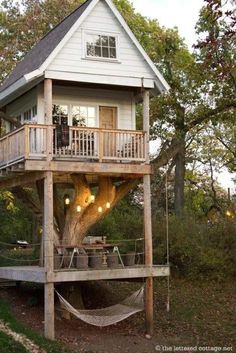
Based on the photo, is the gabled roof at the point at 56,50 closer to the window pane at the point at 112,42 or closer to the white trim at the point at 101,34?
the white trim at the point at 101,34

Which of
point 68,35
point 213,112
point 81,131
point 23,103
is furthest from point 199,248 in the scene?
point 68,35

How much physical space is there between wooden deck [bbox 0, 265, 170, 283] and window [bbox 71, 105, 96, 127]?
5.02m

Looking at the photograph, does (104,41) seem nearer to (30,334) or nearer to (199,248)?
(30,334)

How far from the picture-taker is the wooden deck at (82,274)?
17375 millimetres

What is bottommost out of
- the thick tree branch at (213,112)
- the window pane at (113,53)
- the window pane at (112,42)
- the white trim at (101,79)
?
the white trim at (101,79)

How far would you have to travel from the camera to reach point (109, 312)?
741 inches

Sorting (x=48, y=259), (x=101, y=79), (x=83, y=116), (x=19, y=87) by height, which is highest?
(x=101, y=79)

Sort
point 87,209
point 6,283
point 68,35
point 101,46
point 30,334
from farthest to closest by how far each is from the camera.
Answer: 1. point 6,283
2. point 87,209
3. point 101,46
4. point 68,35
5. point 30,334

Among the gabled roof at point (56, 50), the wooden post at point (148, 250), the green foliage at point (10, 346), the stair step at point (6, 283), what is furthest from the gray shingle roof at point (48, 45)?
the green foliage at point (10, 346)

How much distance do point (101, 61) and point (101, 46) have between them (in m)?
0.50

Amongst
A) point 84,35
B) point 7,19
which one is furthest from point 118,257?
point 7,19

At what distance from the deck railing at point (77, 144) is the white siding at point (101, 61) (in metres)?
1.82

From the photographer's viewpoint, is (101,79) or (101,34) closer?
(101,79)

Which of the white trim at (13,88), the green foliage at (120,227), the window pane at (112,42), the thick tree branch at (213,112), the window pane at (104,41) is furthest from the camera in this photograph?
the green foliage at (120,227)
